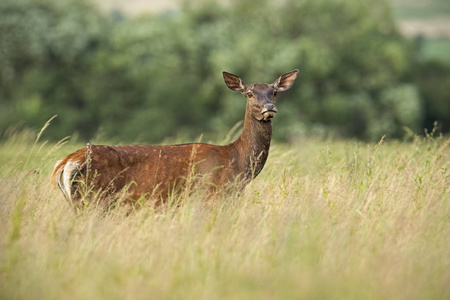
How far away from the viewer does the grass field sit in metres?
3.89

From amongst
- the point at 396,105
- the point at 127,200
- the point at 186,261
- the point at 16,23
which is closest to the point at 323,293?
the point at 186,261

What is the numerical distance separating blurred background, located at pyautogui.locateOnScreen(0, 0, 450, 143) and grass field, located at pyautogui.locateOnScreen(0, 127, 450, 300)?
23927mm

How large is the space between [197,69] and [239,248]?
31.8 metres

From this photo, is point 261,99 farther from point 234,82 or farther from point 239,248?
point 239,248

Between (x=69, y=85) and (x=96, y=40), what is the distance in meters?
3.20

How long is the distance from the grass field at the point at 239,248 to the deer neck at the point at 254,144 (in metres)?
0.46

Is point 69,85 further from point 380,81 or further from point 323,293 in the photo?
point 323,293

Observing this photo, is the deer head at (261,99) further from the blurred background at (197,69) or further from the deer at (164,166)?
the blurred background at (197,69)

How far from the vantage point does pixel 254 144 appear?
21.6 feet

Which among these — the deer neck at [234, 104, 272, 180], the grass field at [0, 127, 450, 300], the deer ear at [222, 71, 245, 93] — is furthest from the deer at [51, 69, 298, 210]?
the deer ear at [222, 71, 245, 93]

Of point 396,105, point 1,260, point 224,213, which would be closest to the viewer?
point 1,260

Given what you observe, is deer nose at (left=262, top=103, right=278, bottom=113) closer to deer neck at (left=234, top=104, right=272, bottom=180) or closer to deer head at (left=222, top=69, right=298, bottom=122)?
deer head at (left=222, top=69, right=298, bottom=122)

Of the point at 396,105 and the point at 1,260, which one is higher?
the point at 1,260

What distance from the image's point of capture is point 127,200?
19.7ft
